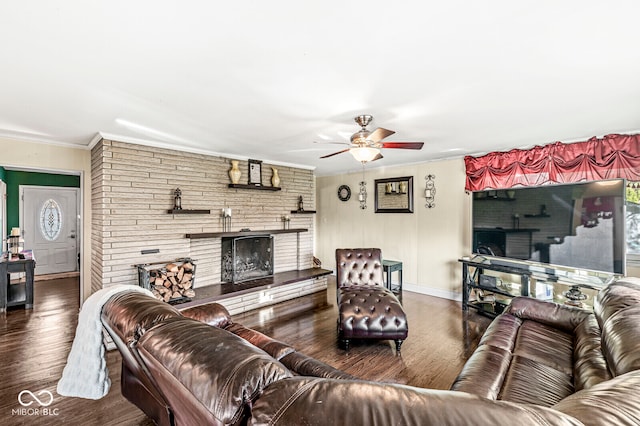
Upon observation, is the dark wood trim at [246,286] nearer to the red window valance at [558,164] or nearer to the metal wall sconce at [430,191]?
the metal wall sconce at [430,191]

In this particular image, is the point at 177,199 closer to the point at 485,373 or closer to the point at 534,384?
the point at 485,373

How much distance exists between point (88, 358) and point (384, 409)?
189 cm

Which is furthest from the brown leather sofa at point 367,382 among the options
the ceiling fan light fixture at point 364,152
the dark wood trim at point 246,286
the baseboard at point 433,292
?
the baseboard at point 433,292

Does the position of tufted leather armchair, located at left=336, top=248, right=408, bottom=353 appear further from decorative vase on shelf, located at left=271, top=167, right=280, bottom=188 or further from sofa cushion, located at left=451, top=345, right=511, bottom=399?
decorative vase on shelf, located at left=271, top=167, right=280, bottom=188

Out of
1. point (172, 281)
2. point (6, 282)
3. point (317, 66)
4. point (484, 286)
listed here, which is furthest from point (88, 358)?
point (484, 286)

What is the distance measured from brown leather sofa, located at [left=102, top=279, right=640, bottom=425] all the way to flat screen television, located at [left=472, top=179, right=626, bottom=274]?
1.21m

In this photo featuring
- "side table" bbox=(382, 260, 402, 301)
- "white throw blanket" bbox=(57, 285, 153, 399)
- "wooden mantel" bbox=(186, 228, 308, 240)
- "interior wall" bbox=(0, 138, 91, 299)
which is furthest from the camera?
"side table" bbox=(382, 260, 402, 301)

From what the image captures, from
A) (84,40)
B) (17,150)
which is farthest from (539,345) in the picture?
(17,150)

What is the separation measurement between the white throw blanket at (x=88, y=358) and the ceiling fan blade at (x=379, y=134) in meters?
2.25

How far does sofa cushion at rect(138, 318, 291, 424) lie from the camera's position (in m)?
0.77

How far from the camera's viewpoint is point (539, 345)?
7.18ft

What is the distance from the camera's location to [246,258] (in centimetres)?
466

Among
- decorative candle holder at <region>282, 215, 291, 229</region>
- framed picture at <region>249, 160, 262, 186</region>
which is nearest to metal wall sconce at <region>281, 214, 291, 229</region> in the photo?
decorative candle holder at <region>282, 215, 291, 229</region>

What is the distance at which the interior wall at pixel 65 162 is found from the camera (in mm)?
3664
